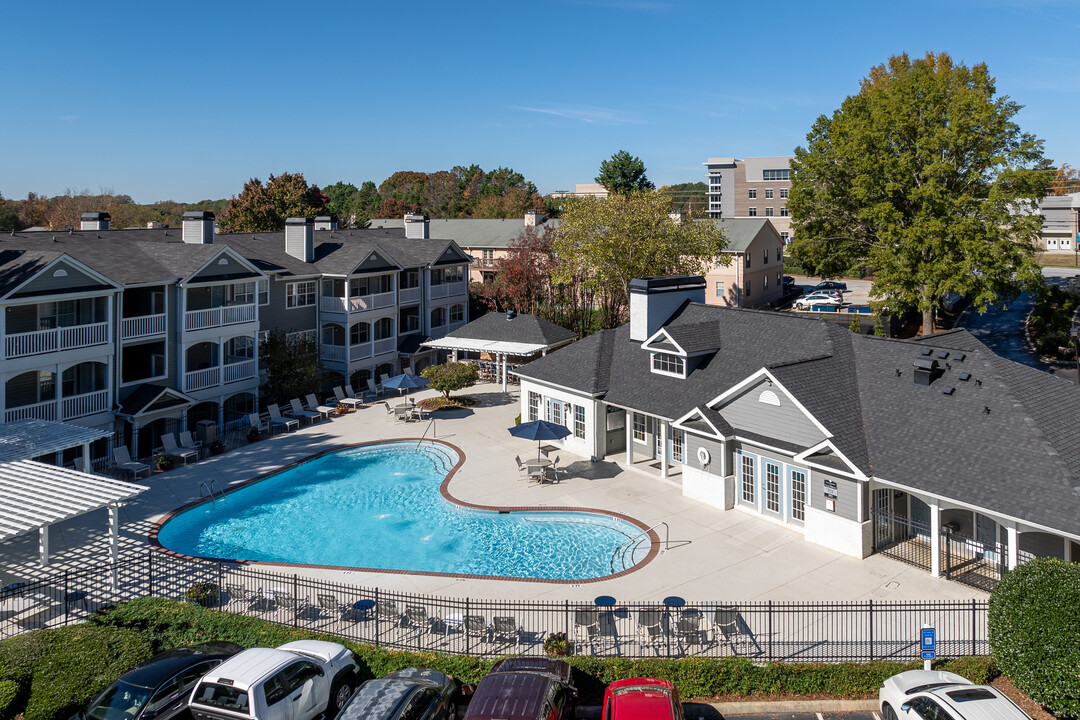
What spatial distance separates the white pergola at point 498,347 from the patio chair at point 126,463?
1599 cm

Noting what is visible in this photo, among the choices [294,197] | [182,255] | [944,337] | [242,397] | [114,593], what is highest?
[294,197]

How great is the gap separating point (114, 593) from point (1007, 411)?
2302cm

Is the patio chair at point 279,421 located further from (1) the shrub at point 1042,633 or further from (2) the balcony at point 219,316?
(1) the shrub at point 1042,633

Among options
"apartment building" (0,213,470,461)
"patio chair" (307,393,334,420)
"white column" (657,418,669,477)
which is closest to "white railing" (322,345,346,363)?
"apartment building" (0,213,470,461)

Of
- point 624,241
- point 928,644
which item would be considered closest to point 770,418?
point 928,644

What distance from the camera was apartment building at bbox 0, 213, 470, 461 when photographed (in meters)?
30.0

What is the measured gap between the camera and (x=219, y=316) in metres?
36.1

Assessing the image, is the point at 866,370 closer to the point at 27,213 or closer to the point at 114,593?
the point at 114,593

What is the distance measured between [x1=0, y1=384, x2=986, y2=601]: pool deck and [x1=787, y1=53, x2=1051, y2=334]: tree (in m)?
20.1

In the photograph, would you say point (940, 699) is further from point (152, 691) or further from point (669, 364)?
point (669, 364)

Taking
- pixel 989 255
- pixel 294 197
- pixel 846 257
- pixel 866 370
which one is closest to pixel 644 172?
pixel 294 197

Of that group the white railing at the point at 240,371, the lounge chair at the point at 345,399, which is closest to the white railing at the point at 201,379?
the white railing at the point at 240,371

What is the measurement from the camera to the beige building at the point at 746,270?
59.7 m

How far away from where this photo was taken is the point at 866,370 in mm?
25281
